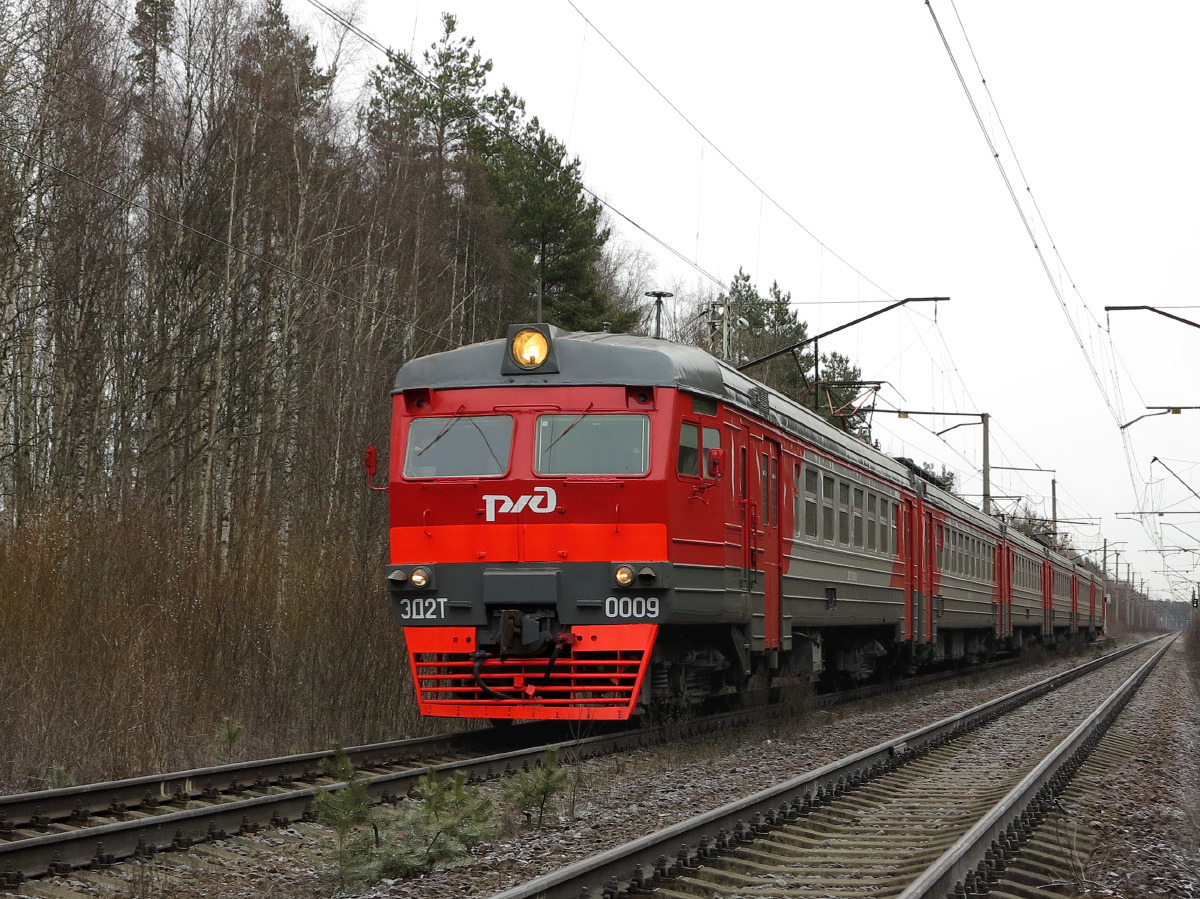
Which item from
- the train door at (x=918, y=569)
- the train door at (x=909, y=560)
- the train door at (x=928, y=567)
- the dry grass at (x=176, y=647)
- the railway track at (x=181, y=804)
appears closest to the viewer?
the railway track at (x=181, y=804)

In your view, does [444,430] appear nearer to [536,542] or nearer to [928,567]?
[536,542]

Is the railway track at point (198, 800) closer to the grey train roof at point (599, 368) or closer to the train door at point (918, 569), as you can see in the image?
the grey train roof at point (599, 368)

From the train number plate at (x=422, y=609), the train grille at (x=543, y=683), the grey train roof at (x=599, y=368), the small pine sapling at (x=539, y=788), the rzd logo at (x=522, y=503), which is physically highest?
the grey train roof at (x=599, y=368)

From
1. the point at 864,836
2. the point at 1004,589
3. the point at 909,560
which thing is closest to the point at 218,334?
the point at 909,560

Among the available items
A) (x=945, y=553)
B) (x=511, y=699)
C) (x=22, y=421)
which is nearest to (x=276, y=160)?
(x=22, y=421)

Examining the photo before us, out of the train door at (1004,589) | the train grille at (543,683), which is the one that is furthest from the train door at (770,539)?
the train door at (1004,589)

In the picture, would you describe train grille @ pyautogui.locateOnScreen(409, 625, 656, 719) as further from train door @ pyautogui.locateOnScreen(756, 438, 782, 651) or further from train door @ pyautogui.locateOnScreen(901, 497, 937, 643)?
train door @ pyautogui.locateOnScreen(901, 497, 937, 643)

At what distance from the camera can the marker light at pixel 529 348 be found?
36.2 ft

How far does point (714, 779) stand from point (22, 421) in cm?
1674

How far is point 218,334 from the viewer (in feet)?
81.5

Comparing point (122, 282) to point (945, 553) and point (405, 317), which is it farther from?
point (945, 553)

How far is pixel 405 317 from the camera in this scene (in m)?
32.9

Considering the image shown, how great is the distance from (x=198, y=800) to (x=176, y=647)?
3889 millimetres

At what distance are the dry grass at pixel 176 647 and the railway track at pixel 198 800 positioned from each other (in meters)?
0.89
